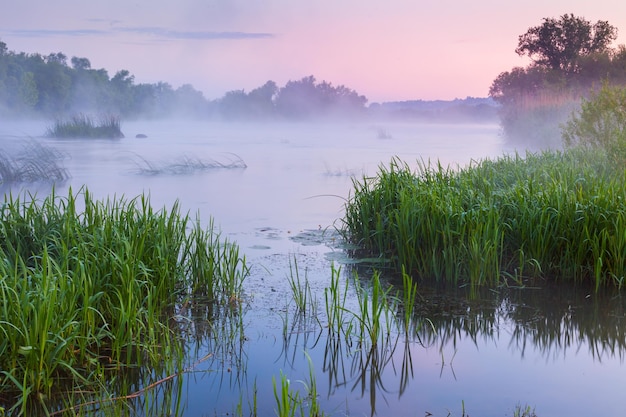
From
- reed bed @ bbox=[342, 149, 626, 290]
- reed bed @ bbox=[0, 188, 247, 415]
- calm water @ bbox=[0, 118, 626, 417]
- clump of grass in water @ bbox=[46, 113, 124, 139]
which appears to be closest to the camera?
reed bed @ bbox=[0, 188, 247, 415]

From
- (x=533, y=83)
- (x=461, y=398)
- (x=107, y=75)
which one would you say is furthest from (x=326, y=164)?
(x=107, y=75)

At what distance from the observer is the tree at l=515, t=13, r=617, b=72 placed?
2252 centimetres

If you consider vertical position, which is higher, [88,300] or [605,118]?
[605,118]

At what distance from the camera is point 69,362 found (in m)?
3.20

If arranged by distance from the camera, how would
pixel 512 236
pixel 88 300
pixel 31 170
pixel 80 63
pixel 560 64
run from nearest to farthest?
pixel 88 300, pixel 512 236, pixel 31 170, pixel 560 64, pixel 80 63

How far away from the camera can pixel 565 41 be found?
2255 centimetres

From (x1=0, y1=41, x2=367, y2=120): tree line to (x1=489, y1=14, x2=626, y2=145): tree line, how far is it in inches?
515

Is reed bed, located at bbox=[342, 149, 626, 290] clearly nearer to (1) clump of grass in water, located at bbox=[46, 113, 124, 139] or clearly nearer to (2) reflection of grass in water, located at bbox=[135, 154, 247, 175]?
(2) reflection of grass in water, located at bbox=[135, 154, 247, 175]

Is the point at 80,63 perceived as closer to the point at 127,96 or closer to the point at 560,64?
the point at 127,96

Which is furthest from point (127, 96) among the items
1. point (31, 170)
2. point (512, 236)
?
point (512, 236)

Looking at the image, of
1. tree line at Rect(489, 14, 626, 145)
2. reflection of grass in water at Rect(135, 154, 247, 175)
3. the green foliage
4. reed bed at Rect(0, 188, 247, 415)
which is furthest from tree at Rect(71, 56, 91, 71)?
reed bed at Rect(0, 188, 247, 415)

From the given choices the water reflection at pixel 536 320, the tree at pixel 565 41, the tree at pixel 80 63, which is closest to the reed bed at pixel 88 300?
the water reflection at pixel 536 320

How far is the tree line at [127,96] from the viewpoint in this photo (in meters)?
26.5

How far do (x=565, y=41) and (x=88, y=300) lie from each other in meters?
22.1
